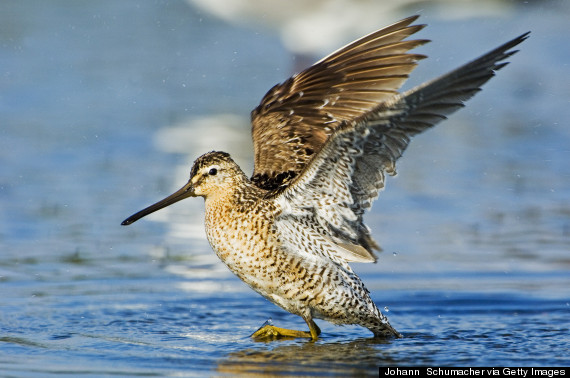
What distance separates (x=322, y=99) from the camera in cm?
664

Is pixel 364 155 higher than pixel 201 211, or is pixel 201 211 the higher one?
pixel 201 211

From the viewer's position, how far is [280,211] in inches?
229

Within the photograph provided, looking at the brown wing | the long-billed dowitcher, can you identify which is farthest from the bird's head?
the brown wing

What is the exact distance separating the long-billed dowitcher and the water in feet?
1.12

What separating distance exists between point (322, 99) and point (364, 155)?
1.31 m

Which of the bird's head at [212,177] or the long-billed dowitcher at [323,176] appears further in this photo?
the bird's head at [212,177]

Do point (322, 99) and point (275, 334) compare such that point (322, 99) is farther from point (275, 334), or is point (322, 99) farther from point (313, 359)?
point (313, 359)

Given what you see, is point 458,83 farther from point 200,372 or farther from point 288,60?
point 288,60

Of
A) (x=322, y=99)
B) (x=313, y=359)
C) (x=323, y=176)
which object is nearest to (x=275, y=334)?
(x=313, y=359)

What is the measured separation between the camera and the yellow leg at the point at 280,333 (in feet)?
19.9

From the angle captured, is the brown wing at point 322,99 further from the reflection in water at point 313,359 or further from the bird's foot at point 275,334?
the reflection in water at point 313,359

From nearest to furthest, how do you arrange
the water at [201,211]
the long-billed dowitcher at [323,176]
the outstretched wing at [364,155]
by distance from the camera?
the outstretched wing at [364,155] < the long-billed dowitcher at [323,176] < the water at [201,211]

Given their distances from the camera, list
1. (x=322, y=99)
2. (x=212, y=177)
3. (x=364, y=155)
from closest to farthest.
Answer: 1. (x=364, y=155)
2. (x=212, y=177)
3. (x=322, y=99)

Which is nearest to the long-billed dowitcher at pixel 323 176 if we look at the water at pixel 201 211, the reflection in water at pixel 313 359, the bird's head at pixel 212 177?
the bird's head at pixel 212 177
